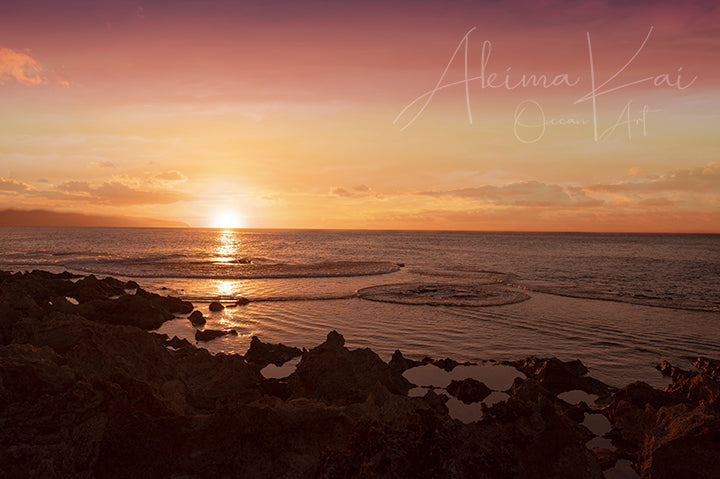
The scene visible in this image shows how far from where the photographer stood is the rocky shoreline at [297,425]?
4141 millimetres

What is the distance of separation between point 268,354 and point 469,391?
5275 millimetres

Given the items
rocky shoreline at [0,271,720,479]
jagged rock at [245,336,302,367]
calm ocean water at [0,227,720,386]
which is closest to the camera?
rocky shoreline at [0,271,720,479]

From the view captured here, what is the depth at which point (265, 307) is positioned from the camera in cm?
2075

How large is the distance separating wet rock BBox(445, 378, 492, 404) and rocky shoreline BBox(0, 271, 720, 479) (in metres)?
0.03

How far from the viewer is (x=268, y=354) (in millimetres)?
11141

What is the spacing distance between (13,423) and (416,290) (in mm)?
23666

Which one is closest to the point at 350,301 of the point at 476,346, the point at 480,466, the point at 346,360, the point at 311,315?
the point at 311,315

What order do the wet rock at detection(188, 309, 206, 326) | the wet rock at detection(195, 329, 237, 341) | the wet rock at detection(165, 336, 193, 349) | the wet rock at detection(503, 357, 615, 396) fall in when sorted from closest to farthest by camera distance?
the wet rock at detection(503, 357, 615, 396) → the wet rock at detection(165, 336, 193, 349) → the wet rock at detection(195, 329, 237, 341) → the wet rock at detection(188, 309, 206, 326)

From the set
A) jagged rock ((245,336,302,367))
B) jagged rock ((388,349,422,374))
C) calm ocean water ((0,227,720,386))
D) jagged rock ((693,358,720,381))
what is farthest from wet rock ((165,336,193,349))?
jagged rock ((693,358,720,381))

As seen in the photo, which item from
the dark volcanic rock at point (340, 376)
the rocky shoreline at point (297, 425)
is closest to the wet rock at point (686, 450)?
the rocky shoreline at point (297, 425)

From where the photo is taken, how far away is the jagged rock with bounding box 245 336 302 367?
10930 mm

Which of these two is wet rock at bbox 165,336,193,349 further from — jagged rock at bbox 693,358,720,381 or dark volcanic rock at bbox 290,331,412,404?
jagged rock at bbox 693,358,720,381

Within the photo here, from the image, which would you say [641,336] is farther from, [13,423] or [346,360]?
[13,423]

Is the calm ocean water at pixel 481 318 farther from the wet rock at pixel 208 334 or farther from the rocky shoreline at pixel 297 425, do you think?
the rocky shoreline at pixel 297 425
